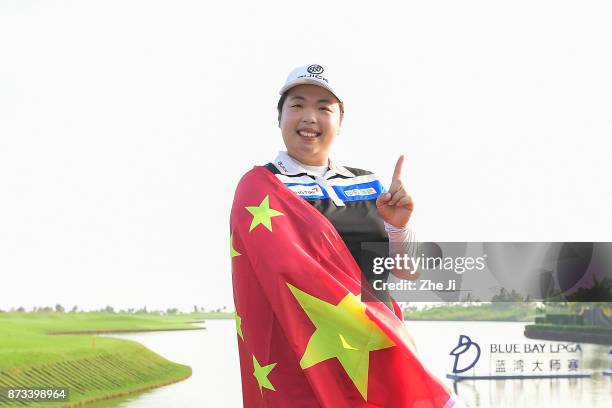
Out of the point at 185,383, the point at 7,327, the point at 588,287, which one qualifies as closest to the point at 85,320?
the point at 7,327

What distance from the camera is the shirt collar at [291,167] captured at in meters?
3.70

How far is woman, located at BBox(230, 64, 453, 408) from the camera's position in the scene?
317cm

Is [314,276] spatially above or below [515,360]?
above

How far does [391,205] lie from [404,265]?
354mm

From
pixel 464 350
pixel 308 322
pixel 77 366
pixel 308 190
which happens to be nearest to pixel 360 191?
pixel 308 190

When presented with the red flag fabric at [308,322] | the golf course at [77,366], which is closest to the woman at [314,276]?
the red flag fabric at [308,322]

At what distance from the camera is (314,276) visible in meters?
3.23

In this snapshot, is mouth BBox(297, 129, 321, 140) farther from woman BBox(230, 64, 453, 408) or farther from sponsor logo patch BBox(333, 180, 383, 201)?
sponsor logo patch BBox(333, 180, 383, 201)

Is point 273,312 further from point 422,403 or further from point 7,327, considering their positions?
point 7,327

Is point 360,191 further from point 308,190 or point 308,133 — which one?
point 308,133

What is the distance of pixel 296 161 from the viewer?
147 inches

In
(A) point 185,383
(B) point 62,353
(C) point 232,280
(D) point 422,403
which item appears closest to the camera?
(D) point 422,403

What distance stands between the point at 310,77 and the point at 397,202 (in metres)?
0.78

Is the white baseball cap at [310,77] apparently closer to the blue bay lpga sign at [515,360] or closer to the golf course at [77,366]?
the blue bay lpga sign at [515,360]
